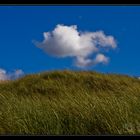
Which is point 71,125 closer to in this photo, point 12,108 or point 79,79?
point 12,108

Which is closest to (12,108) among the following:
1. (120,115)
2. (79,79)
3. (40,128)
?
(40,128)

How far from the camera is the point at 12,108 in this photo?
6566 millimetres
